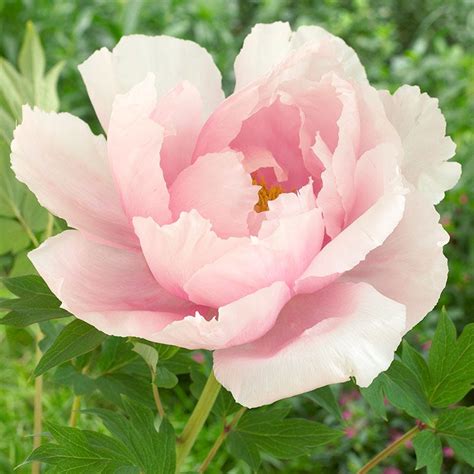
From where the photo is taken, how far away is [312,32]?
0.56m

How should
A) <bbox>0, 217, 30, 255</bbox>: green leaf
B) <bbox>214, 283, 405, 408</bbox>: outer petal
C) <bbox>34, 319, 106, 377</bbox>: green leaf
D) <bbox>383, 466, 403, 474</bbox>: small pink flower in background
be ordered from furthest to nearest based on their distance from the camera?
1. <bbox>383, 466, 403, 474</bbox>: small pink flower in background
2. <bbox>0, 217, 30, 255</bbox>: green leaf
3. <bbox>34, 319, 106, 377</bbox>: green leaf
4. <bbox>214, 283, 405, 408</bbox>: outer petal

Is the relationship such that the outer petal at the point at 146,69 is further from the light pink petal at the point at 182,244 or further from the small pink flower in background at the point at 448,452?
the small pink flower in background at the point at 448,452

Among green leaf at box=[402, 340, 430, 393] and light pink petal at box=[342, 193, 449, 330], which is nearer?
light pink petal at box=[342, 193, 449, 330]

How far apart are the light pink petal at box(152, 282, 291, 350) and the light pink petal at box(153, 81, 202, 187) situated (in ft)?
0.34

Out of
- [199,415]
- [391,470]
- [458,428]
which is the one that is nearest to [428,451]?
[458,428]

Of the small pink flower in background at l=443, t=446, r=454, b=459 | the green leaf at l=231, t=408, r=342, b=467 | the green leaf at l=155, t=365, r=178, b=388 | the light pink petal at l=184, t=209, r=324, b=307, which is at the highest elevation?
the light pink petal at l=184, t=209, r=324, b=307

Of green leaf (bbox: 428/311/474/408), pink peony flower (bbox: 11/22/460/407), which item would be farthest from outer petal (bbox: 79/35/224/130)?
green leaf (bbox: 428/311/474/408)

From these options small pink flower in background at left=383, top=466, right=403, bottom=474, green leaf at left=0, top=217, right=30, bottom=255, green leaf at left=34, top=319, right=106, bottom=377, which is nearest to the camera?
green leaf at left=34, top=319, right=106, bottom=377

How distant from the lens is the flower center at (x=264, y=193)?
546 millimetres

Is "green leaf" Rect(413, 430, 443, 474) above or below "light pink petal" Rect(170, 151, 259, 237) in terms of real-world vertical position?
below

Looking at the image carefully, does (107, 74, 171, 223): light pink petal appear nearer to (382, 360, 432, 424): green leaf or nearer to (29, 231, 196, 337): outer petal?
(29, 231, 196, 337): outer petal

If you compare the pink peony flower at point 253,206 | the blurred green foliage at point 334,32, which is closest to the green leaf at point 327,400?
the pink peony flower at point 253,206

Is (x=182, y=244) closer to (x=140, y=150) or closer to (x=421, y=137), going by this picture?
(x=140, y=150)

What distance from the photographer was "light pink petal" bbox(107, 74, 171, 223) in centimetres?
48
